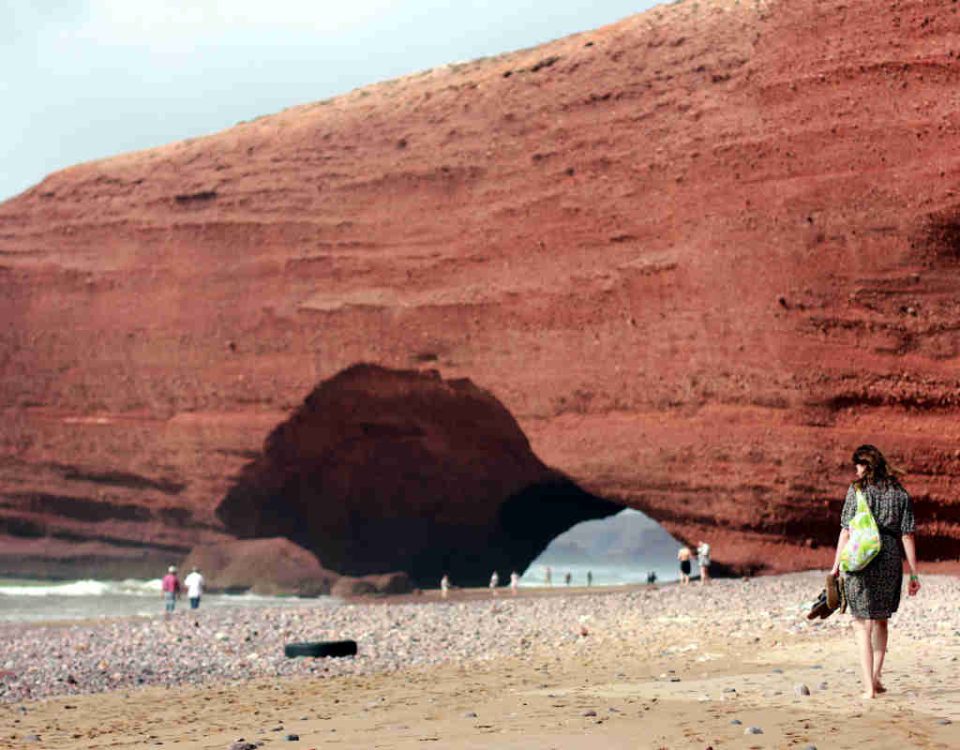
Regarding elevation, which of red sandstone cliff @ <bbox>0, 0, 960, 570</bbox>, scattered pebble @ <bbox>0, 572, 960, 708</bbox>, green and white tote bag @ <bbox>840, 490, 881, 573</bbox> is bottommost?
scattered pebble @ <bbox>0, 572, 960, 708</bbox>

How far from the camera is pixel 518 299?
949 inches

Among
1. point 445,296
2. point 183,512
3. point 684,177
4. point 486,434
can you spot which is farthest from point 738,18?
point 183,512

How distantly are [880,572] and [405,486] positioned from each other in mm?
21716

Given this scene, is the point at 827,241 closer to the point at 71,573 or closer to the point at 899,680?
the point at 899,680

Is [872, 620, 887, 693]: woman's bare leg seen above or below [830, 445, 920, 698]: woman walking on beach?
below

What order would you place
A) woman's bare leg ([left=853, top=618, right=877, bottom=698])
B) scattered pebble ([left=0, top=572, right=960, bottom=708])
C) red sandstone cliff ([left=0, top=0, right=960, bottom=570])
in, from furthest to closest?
red sandstone cliff ([left=0, top=0, right=960, bottom=570])
scattered pebble ([left=0, top=572, right=960, bottom=708])
woman's bare leg ([left=853, top=618, right=877, bottom=698])

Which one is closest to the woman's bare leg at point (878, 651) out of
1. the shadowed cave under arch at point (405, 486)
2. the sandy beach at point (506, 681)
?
the sandy beach at point (506, 681)

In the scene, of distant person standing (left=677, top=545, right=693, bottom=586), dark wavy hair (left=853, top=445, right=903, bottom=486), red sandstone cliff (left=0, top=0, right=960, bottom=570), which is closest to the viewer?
dark wavy hair (left=853, top=445, right=903, bottom=486)

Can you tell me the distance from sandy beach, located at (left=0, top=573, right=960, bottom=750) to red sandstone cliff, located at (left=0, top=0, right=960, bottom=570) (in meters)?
4.24

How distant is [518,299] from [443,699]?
634 inches

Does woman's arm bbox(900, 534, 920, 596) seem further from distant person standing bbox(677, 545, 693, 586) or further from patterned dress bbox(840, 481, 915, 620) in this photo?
distant person standing bbox(677, 545, 693, 586)

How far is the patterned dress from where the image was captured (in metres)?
6.97

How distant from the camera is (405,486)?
28.3m

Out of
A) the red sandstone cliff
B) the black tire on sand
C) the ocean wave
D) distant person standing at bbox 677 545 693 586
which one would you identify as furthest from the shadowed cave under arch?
the black tire on sand
